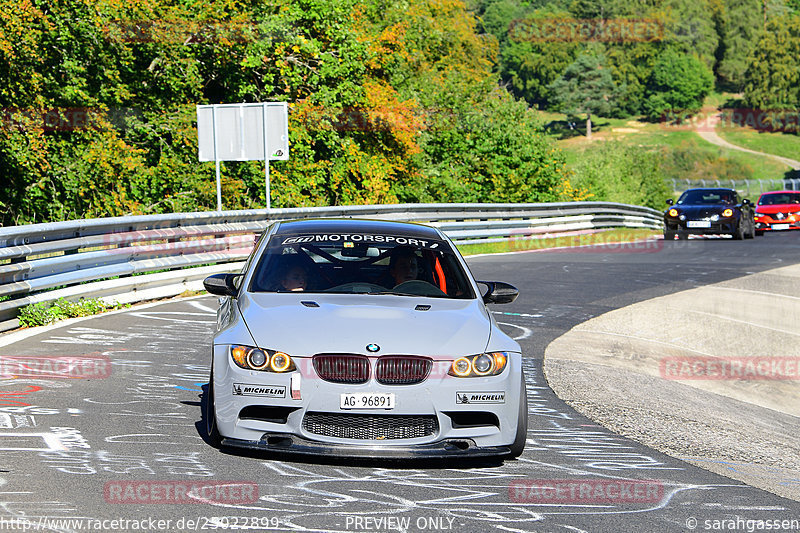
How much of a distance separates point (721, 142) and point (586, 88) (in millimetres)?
25548

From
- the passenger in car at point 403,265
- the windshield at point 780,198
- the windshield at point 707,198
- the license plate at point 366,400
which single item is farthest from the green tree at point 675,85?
the license plate at point 366,400

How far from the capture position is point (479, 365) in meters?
5.87

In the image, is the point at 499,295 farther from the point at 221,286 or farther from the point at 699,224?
the point at 699,224

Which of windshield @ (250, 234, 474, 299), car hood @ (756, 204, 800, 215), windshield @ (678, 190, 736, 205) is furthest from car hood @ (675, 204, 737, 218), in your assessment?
windshield @ (250, 234, 474, 299)

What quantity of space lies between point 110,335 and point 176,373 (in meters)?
2.28

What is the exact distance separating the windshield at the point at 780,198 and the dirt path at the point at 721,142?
95.0 metres

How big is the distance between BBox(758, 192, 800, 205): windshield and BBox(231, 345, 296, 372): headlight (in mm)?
34819

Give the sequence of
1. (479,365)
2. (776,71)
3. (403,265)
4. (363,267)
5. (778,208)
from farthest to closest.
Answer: (776,71)
(778,208)
(363,267)
(403,265)
(479,365)

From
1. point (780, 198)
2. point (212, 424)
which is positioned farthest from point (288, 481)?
point (780, 198)

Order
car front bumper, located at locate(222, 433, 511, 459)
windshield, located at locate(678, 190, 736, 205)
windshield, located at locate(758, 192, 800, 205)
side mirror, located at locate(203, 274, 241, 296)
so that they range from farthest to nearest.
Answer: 1. windshield, located at locate(758, 192, 800, 205)
2. windshield, located at locate(678, 190, 736, 205)
3. side mirror, located at locate(203, 274, 241, 296)
4. car front bumper, located at locate(222, 433, 511, 459)

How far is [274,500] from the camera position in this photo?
16.6 ft

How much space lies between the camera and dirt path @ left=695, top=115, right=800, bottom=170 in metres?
131

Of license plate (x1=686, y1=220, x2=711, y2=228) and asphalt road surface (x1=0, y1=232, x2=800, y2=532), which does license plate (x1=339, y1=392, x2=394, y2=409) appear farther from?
license plate (x1=686, y1=220, x2=711, y2=228)

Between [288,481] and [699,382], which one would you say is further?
[699,382]
